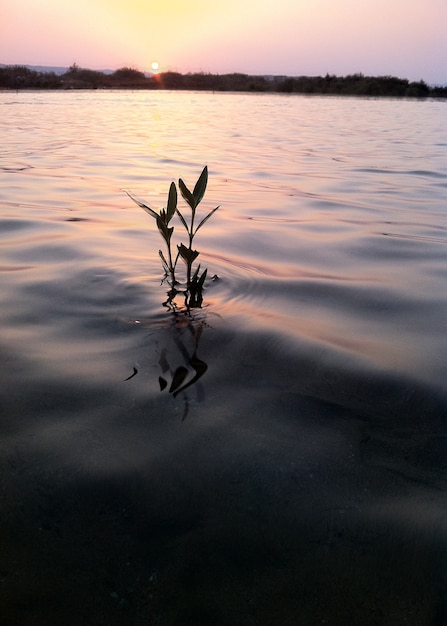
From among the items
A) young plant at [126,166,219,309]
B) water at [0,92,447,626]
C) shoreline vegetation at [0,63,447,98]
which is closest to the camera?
water at [0,92,447,626]

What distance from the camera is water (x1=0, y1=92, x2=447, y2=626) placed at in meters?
1.03

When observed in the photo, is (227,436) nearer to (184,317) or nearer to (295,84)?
(184,317)

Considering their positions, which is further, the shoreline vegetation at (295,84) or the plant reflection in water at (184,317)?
the shoreline vegetation at (295,84)

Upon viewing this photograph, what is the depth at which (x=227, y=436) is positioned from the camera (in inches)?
56.6

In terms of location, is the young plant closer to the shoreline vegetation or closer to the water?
the water

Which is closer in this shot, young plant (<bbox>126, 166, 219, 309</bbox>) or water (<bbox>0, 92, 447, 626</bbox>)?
water (<bbox>0, 92, 447, 626</bbox>)

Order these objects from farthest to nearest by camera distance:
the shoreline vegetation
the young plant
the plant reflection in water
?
the shoreline vegetation < the young plant < the plant reflection in water

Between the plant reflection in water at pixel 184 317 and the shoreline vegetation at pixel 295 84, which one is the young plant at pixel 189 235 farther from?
the shoreline vegetation at pixel 295 84

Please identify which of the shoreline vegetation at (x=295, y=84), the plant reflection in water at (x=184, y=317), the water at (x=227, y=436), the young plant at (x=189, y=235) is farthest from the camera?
the shoreline vegetation at (x=295, y=84)

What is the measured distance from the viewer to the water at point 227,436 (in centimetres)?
103

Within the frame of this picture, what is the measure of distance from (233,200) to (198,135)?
23.1 ft

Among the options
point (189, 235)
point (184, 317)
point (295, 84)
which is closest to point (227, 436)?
point (184, 317)

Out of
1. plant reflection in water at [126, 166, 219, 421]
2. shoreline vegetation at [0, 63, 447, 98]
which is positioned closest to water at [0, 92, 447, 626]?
plant reflection in water at [126, 166, 219, 421]

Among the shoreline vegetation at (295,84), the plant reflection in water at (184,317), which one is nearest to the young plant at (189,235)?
the plant reflection in water at (184,317)
